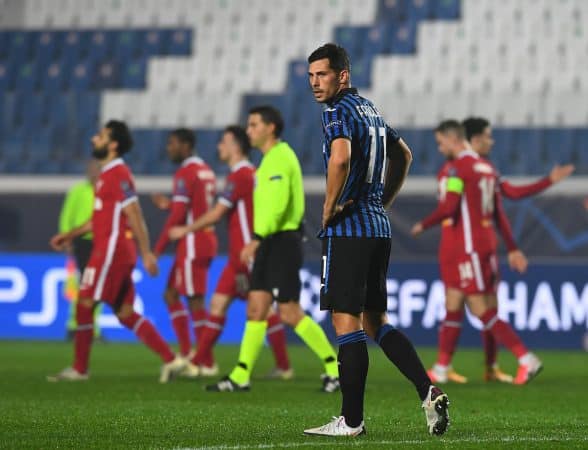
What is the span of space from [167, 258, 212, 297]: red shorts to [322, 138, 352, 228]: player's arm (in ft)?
17.5

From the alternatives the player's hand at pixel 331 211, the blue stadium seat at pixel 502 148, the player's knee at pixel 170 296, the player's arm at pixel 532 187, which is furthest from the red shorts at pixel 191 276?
the blue stadium seat at pixel 502 148

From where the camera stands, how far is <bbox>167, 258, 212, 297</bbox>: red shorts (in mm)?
10734

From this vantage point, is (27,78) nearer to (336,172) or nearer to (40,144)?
(40,144)

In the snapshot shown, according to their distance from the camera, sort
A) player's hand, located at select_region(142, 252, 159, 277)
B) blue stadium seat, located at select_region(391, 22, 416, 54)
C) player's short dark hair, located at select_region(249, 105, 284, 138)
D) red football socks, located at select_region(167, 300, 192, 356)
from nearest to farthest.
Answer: player's short dark hair, located at select_region(249, 105, 284, 138) < player's hand, located at select_region(142, 252, 159, 277) < red football socks, located at select_region(167, 300, 192, 356) < blue stadium seat, located at select_region(391, 22, 416, 54)

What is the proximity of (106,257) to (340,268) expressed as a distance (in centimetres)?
416

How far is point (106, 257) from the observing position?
371 inches

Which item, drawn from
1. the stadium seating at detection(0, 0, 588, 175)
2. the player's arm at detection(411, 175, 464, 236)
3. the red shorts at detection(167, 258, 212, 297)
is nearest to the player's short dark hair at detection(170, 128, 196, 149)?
the red shorts at detection(167, 258, 212, 297)

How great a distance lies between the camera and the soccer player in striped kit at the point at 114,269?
9.40 metres

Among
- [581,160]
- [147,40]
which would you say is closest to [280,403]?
[581,160]

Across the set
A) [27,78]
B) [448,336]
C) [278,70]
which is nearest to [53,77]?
[27,78]

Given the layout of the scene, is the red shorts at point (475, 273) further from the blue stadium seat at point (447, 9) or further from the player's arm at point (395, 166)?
the blue stadium seat at point (447, 9)

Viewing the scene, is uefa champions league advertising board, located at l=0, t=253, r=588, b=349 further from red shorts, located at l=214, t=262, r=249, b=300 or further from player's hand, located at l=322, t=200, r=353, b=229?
player's hand, located at l=322, t=200, r=353, b=229

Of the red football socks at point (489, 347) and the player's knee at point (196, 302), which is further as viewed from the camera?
the player's knee at point (196, 302)

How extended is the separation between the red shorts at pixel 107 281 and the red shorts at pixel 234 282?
2.87 feet
